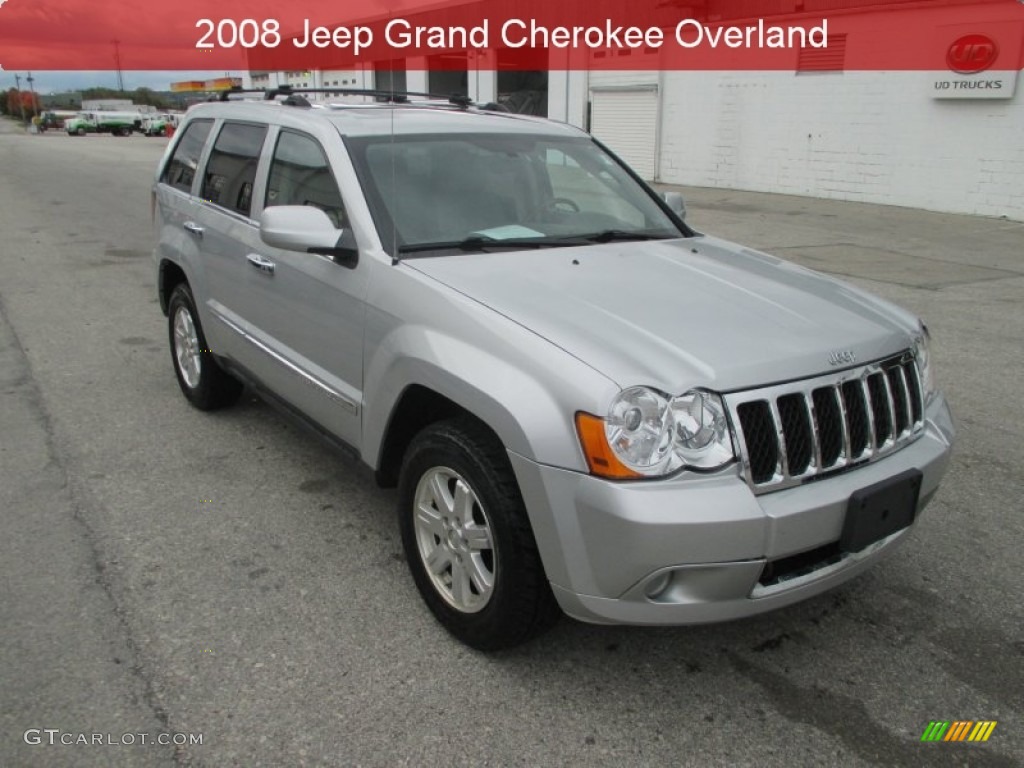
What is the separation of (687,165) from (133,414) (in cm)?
1819

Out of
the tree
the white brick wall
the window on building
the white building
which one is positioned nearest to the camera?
the white building

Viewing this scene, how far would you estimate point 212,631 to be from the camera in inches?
120

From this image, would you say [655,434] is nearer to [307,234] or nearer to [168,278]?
[307,234]

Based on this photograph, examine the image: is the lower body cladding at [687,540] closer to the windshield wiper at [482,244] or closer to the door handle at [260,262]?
the windshield wiper at [482,244]

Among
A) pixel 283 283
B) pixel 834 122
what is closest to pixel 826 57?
pixel 834 122

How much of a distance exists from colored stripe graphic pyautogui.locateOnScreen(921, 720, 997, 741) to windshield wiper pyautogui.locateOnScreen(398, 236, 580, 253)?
214 centimetres

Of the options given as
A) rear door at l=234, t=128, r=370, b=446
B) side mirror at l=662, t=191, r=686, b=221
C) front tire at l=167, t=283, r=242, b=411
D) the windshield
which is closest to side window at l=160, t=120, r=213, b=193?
front tire at l=167, t=283, r=242, b=411

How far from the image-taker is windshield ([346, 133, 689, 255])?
346 cm

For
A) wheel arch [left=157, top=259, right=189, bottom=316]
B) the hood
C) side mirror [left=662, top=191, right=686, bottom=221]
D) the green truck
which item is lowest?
wheel arch [left=157, top=259, right=189, bottom=316]

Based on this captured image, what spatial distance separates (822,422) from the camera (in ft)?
8.65

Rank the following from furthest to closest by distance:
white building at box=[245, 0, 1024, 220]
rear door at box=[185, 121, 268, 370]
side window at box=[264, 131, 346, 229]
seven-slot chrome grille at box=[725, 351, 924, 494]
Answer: white building at box=[245, 0, 1024, 220], rear door at box=[185, 121, 268, 370], side window at box=[264, 131, 346, 229], seven-slot chrome grille at box=[725, 351, 924, 494]

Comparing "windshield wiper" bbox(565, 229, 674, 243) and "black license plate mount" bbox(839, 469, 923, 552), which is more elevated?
"windshield wiper" bbox(565, 229, 674, 243)

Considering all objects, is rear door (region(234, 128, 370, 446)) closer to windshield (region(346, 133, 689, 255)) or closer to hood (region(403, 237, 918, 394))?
windshield (region(346, 133, 689, 255))

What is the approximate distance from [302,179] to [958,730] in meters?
3.23
